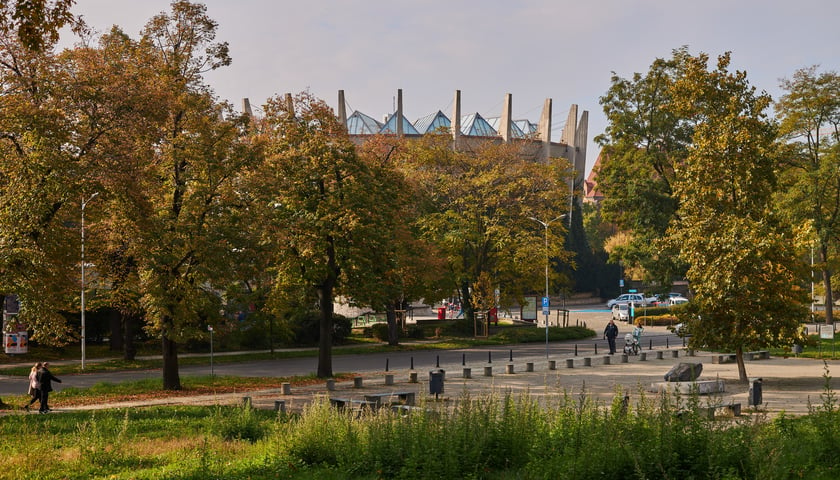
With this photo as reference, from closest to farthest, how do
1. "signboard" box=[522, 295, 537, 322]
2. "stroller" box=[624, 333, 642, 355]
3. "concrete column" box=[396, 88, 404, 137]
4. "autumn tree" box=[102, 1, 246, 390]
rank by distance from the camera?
"autumn tree" box=[102, 1, 246, 390] → "stroller" box=[624, 333, 642, 355] → "signboard" box=[522, 295, 537, 322] → "concrete column" box=[396, 88, 404, 137]

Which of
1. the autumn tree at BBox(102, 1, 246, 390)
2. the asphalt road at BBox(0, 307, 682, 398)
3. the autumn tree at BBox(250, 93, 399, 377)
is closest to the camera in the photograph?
the autumn tree at BBox(102, 1, 246, 390)

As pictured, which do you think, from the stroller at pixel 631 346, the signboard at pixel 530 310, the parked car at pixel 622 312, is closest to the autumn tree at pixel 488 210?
the signboard at pixel 530 310

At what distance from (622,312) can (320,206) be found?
1762 inches

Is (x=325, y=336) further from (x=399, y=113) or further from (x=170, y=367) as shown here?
(x=399, y=113)

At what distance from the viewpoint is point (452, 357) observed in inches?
1609

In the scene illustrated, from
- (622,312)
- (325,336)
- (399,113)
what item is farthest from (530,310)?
(325,336)

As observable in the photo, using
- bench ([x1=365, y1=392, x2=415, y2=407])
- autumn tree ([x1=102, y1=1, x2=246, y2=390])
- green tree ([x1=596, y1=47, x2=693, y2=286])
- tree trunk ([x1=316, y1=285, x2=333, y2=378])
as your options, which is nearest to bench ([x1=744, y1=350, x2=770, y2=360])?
green tree ([x1=596, y1=47, x2=693, y2=286])

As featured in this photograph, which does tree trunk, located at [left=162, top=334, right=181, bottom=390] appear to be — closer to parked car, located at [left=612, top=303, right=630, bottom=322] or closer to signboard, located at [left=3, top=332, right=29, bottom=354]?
signboard, located at [left=3, top=332, right=29, bottom=354]

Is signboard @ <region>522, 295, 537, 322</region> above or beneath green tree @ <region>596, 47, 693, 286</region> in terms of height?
beneath

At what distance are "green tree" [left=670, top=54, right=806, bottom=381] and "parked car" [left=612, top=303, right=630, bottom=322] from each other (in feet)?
133

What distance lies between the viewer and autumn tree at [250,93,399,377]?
2942 cm

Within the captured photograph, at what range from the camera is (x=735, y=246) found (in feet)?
82.8

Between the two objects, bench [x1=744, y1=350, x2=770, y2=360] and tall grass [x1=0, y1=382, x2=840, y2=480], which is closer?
tall grass [x1=0, y1=382, x2=840, y2=480]

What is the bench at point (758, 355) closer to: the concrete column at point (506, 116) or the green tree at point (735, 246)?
the green tree at point (735, 246)
